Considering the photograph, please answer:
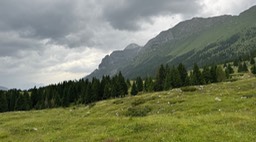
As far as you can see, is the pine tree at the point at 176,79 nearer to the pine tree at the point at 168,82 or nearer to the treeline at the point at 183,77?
the treeline at the point at 183,77

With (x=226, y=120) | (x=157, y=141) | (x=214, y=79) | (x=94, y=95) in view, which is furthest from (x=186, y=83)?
(x=157, y=141)

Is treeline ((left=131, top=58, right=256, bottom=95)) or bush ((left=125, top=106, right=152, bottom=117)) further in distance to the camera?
treeline ((left=131, top=58, right=256, bottom=95))

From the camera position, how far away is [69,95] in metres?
132

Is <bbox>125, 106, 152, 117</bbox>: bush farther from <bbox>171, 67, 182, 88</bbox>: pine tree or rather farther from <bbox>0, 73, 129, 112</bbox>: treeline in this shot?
<bbox>0, 73, 129, 112</bbox>: treeline

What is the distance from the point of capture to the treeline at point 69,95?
123 meters

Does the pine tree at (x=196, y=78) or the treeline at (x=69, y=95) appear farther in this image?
the treeline at (x=69, y=95)

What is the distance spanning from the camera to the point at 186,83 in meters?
111

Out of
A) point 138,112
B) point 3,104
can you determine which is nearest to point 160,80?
point 3,104

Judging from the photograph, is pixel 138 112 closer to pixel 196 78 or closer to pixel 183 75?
pixel 196 78

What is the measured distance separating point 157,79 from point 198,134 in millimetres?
100735

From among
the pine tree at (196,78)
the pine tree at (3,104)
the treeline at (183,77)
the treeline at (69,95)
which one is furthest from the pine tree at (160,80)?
the pine tree at (3,104)

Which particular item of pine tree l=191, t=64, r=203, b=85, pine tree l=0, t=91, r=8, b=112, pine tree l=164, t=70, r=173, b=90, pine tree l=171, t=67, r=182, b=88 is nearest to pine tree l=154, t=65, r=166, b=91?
pine tree l=164, t=70, r=173, b=90

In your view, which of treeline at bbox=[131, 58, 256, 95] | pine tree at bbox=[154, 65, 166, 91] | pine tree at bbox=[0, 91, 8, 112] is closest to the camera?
treeline at bbox=[131, 58, 256, 95]

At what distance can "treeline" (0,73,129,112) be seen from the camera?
123 metres
